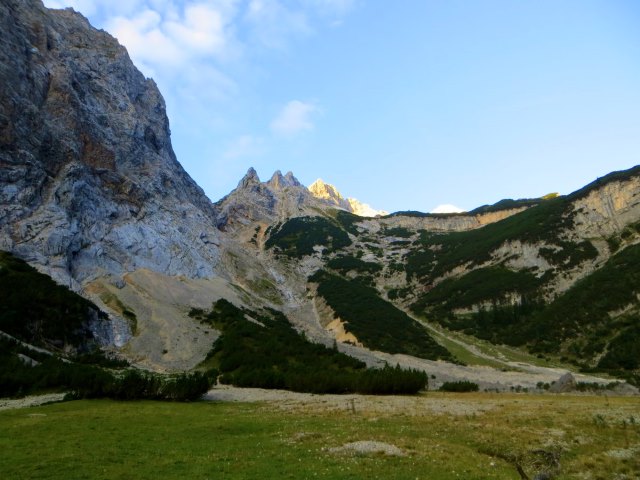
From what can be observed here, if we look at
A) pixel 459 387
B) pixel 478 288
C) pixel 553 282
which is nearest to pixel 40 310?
pixel 459 387

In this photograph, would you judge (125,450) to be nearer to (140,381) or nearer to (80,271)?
(140,381)

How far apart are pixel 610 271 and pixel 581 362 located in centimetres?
2961

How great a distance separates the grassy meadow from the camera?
16.5 meters

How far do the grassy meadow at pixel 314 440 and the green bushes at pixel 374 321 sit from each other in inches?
1799

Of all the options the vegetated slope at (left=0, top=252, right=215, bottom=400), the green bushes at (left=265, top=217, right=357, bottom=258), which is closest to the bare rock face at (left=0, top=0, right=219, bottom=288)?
the vegetated slope at (left=0, top=252, right=215, bottom=400)

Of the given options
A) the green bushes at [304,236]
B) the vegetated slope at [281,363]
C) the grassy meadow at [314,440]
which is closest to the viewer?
the grassy meadow at [314,440]

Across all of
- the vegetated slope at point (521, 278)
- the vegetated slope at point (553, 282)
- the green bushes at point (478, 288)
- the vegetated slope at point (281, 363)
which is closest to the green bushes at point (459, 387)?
the vegetated slope at point (281, 363)

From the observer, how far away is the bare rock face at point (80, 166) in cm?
7438

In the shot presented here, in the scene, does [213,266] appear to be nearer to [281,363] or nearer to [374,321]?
[374,321]

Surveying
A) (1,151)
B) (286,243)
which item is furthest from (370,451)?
(286,243)

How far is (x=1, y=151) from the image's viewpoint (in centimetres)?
7538

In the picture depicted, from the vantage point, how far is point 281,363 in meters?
56.0

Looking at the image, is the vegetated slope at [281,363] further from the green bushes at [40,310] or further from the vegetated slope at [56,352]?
the green bushes at [40,310]

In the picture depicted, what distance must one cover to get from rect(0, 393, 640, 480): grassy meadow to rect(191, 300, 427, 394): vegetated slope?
9376mm
